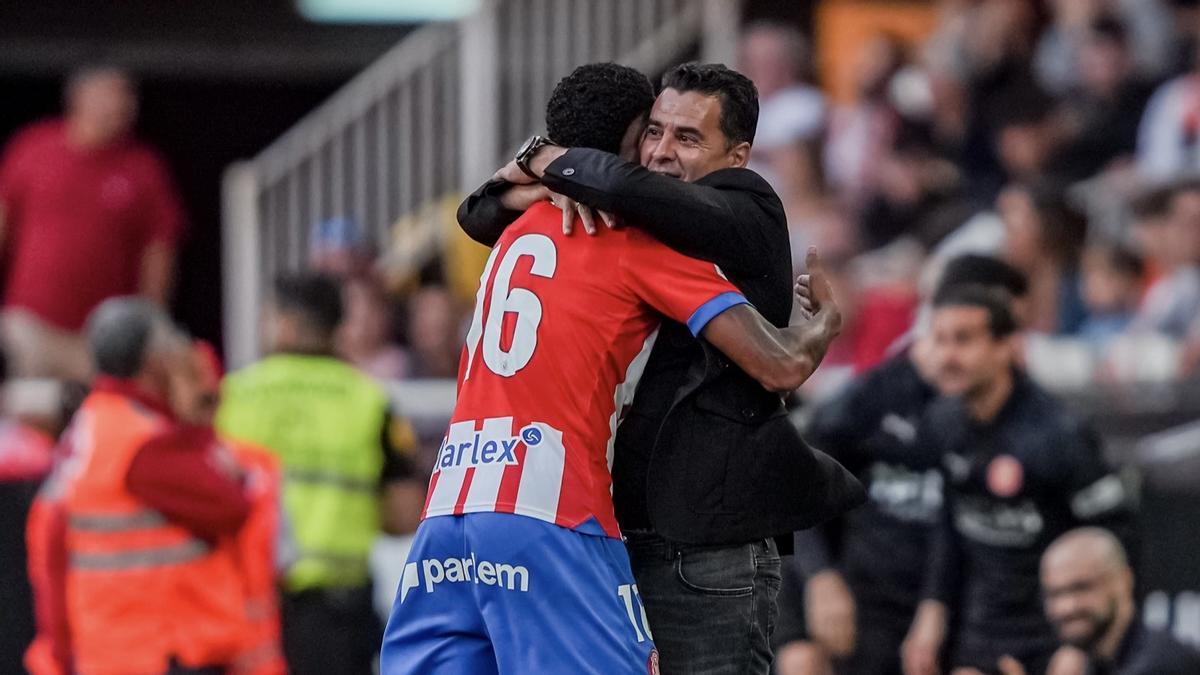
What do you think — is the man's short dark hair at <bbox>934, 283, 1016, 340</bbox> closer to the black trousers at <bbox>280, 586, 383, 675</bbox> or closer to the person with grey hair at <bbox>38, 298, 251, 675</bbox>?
the person with grey hair at <bbox>38, 298, 251, 675</bbox>

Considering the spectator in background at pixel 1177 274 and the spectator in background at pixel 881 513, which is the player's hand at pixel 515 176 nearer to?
the spectator in background at pixel 881 513

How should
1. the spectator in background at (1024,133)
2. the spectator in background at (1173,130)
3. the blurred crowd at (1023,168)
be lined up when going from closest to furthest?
the blurred crowd at (1023,168), the spectator in background at (1173,130), the spectator in background at (1024,133)

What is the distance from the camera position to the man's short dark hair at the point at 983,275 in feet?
25.0

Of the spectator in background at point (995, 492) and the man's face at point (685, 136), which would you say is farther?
the spectator in background at point (995, 492)


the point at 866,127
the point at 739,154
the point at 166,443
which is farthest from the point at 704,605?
the point at 866,127

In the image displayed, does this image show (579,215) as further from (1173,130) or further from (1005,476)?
(1173,130)

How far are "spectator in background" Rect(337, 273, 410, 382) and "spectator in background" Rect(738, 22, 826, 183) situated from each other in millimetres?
2386

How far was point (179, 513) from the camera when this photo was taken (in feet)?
23.2

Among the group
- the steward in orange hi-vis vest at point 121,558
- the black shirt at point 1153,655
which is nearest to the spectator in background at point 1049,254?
the black shirt at point 1153,655

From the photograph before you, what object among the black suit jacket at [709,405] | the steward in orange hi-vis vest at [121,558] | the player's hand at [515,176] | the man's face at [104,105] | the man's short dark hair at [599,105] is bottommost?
the steward in orange hi-vis vest at [121,558]

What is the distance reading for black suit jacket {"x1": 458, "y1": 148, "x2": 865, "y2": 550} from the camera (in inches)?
187

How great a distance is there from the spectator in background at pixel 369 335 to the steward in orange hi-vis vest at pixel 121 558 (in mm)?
4296

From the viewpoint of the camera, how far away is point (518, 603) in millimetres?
4703

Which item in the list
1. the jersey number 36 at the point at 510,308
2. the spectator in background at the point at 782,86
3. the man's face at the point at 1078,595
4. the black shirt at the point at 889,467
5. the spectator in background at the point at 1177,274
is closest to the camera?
the jersey number 36 at the point at 510,308
